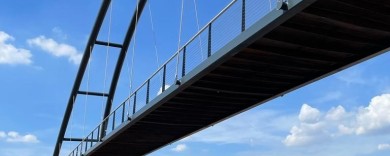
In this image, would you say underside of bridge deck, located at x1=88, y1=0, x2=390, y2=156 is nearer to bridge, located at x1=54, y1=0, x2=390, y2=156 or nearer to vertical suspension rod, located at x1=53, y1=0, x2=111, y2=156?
bridge, located at x1=54, y1=0, x2=390, y2=156

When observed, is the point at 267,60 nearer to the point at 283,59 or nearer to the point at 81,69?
the point at 283,59

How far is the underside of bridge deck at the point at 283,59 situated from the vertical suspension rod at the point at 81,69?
11.8 m

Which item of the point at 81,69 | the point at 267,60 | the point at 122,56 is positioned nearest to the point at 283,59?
the point at 267,60

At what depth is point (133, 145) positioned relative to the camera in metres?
34.8

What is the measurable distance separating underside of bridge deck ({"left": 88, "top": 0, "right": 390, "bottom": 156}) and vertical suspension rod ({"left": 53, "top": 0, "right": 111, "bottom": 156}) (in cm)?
1182

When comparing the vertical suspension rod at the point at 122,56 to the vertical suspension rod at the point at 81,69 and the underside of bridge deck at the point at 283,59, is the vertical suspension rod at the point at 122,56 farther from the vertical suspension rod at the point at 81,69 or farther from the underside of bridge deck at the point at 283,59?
the underside of bridge deck at the point at 283,59

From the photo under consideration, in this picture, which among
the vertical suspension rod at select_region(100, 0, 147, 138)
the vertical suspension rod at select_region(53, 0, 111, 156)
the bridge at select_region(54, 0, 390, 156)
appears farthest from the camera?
the vertical suspension rod at select_region(53, 0, 111, 156)

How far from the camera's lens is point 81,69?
41969 millimetres

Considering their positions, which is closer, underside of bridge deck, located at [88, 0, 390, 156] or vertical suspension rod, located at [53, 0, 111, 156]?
underside of bridge deck, located at [88, 0, 390, 156]

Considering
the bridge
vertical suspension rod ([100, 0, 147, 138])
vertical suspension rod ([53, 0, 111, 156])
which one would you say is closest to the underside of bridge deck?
the bridge

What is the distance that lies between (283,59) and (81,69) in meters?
27.7

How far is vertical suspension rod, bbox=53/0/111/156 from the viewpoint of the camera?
120 feet

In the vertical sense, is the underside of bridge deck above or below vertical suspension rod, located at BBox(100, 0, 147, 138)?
below

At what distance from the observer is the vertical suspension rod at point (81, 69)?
36.7 meters
